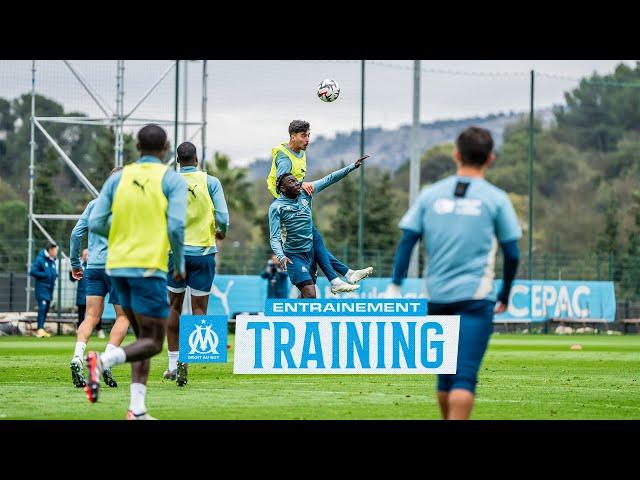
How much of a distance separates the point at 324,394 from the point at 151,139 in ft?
13.0

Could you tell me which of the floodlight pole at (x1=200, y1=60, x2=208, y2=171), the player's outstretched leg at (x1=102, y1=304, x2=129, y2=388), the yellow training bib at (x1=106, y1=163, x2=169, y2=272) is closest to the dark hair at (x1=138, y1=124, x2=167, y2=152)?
the yellow training bib at (x1=106, y1=163, x2=169, y2=272)

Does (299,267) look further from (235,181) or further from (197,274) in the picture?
(235,181)

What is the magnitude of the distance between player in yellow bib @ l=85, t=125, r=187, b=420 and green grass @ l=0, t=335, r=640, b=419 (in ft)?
3.43

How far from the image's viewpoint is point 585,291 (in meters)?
35.3

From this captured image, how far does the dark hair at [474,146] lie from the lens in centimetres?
884

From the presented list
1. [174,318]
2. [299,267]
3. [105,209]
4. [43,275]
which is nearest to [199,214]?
[174,318]

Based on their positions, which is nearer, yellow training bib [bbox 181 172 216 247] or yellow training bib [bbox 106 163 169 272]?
yellow training bib [bbox 106 163 169 272]

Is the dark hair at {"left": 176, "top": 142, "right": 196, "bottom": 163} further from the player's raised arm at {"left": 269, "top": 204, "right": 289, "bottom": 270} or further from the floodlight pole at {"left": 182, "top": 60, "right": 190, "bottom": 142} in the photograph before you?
the floodlight pole at {"left": 182, "top": 60, "right": 190, "bottom": 142}

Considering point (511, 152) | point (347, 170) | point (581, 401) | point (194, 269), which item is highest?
point (511, 152)

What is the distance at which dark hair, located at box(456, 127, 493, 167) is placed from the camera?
8844 millimetres
